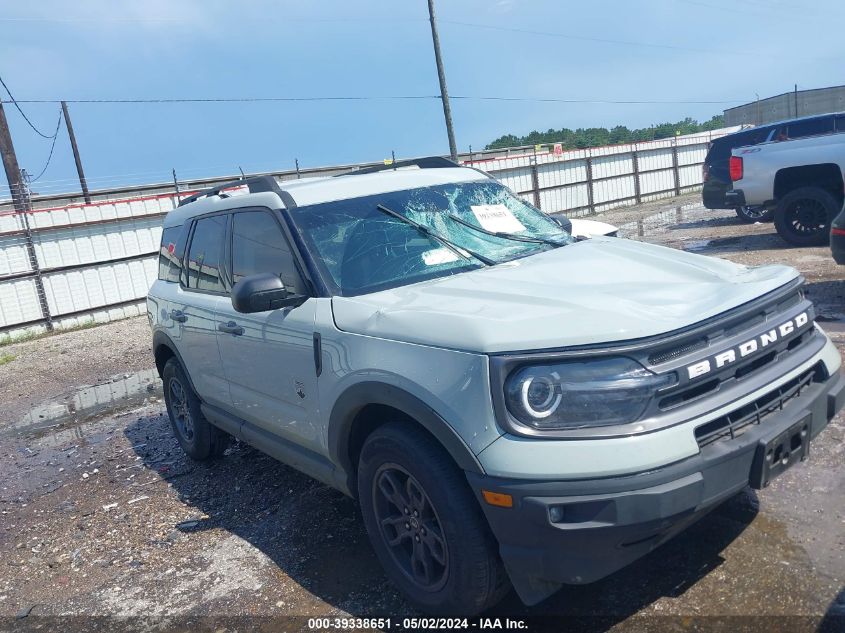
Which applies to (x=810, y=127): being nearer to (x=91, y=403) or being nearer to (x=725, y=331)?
(x=725, y=331)

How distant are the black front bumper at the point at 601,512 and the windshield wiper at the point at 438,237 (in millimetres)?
1436

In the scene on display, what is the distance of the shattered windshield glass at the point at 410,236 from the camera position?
358 cm

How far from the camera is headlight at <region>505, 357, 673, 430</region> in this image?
244 centimetres

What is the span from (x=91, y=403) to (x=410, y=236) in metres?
5.90

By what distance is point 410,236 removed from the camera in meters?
3.79

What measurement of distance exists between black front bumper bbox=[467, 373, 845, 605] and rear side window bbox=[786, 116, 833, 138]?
39.8 ft

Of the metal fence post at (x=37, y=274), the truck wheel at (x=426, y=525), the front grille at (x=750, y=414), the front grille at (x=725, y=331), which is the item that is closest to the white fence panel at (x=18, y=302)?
the metal fence post at (x=37, y=274)

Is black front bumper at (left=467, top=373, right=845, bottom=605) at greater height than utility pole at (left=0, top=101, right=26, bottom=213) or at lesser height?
lesser

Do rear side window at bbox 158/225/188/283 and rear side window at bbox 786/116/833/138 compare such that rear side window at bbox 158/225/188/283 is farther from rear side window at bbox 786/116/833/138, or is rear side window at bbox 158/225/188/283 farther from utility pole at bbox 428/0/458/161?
utility pole at bbox 428/0/458/161

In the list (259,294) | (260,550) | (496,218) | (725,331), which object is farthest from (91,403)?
(725,331)

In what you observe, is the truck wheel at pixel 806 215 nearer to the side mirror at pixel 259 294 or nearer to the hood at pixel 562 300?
the hood at pixel 562 300

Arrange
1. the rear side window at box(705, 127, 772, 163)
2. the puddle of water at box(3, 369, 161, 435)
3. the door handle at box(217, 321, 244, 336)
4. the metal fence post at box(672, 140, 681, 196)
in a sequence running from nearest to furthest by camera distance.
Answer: the door handle at box(217, 321, 244, 336)
the puddle of water at box(3, 369, 161, 435)
the rear side window at box(705, 127, 772, 163)
the metal fence post at box(672, 140, 681, 196)

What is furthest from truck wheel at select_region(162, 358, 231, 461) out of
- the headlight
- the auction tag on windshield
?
the headlight

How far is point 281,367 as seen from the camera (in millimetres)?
3719
